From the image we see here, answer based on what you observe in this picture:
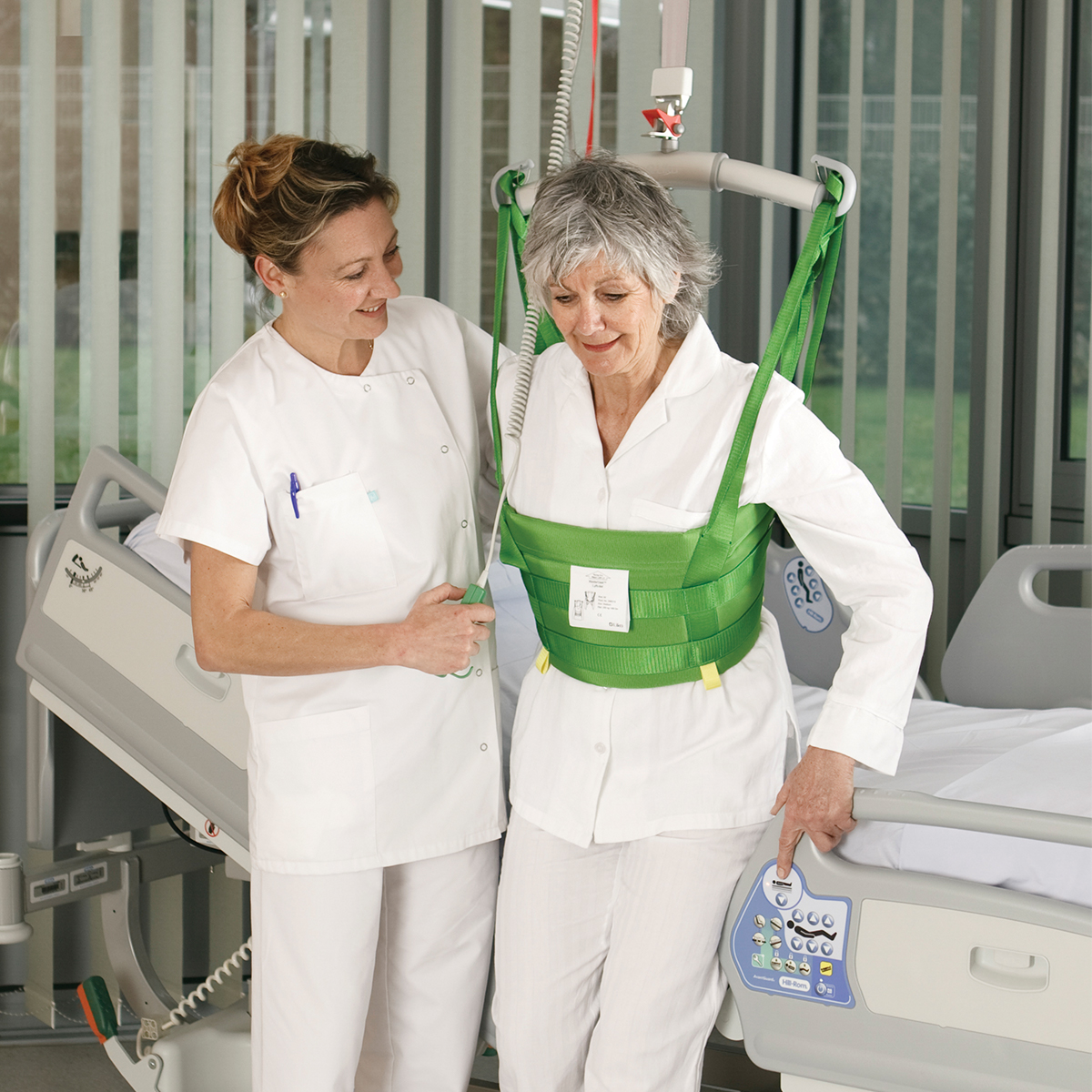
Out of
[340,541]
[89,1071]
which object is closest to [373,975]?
[340,541]

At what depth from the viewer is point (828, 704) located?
56.6 inches

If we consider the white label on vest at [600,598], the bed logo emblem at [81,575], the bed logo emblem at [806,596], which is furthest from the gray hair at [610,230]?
the bed logo emblem at [806,596]

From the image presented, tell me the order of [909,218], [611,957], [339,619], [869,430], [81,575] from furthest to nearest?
[869,430], [909,218], [81,575], [339,619], [611,957]

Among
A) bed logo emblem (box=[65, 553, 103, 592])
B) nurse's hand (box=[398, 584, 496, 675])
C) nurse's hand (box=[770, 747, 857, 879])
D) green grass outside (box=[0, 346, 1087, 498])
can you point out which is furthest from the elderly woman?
green grass outside (box=[0, 346, 1087, 498])

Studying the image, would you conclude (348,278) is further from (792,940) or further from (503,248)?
(792,940)

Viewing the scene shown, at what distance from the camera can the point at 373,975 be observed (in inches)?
67.7

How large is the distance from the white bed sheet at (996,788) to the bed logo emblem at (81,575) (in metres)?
1.25

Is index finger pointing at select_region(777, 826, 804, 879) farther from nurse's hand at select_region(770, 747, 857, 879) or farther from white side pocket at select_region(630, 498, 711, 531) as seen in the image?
white side pocket at select_region(630, 498, 711, 531)

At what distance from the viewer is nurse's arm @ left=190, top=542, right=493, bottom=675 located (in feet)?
4.90

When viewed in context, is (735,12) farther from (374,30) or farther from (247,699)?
(247,699)

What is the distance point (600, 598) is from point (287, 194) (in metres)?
0.65

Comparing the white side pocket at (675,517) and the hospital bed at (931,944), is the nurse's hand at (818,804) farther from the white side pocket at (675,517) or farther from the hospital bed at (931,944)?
the white side pocket at (675,517)

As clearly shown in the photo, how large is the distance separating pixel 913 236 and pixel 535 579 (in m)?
2.00

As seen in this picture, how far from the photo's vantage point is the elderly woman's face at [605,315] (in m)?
1.42
